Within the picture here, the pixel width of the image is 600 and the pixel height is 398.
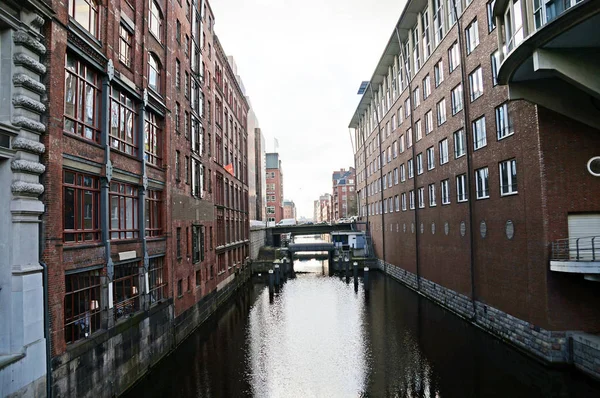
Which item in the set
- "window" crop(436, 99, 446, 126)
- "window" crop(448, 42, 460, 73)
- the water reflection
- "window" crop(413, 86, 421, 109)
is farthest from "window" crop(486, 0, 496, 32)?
the water reflection

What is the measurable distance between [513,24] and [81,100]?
51.9 ft

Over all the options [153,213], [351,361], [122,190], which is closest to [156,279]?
[153,213]

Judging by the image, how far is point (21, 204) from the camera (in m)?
9.41

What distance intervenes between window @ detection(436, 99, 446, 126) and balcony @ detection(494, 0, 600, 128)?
10116 millimetres

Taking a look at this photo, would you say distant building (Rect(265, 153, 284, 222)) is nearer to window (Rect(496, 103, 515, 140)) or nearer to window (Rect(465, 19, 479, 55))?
window (Rect(465, 19, 479, 55))

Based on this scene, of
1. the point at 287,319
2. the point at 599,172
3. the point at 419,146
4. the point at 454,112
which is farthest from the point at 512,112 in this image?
the point at 287,319

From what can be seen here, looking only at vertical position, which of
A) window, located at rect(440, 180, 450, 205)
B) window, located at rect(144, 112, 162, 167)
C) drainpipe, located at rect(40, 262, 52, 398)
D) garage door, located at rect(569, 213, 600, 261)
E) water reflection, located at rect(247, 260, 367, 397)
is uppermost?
window, located at rect(144, 112, 162, 167)

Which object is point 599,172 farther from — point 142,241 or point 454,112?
point 142,241

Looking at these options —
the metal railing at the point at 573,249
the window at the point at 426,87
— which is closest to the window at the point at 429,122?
the window at the point at 426,87

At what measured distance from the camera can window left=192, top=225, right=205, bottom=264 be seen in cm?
2359

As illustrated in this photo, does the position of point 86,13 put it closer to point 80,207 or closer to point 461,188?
point 80,207

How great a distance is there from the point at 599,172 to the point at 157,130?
18428 mm

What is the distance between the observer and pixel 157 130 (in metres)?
19.0

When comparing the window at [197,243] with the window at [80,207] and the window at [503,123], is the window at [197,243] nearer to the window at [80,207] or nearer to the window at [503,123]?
the window at [80,207]
